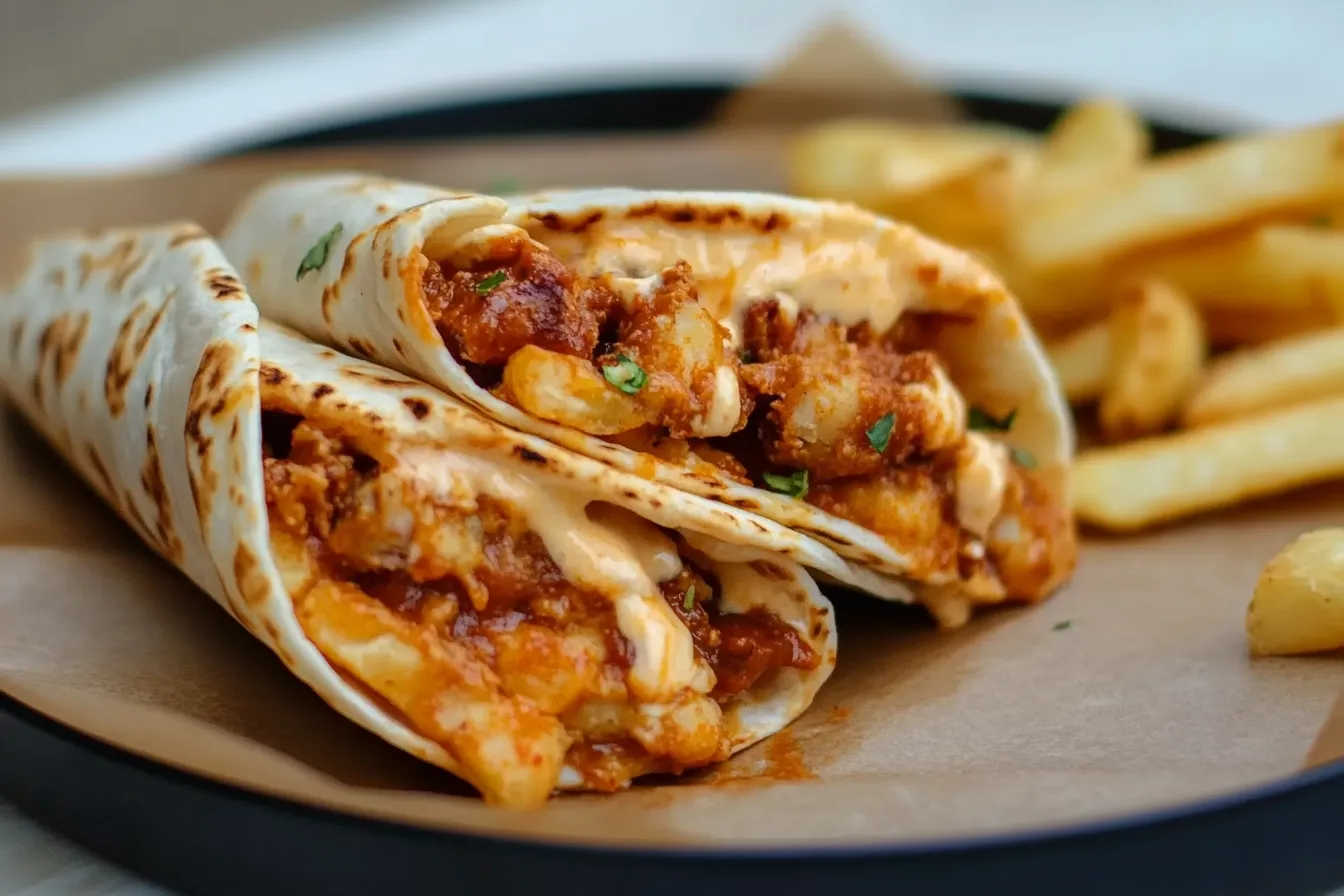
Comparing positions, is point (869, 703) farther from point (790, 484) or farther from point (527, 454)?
point (527, 454)

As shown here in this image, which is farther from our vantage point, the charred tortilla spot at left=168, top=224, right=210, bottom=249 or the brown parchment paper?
the charred tortilla spot at left=168, top=224, right=210, bottom=249

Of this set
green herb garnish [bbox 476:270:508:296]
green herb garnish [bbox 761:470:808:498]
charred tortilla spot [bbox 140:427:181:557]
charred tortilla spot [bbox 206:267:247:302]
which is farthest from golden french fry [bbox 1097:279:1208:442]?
charred tortilla spot [bbox 140:427:181:557]

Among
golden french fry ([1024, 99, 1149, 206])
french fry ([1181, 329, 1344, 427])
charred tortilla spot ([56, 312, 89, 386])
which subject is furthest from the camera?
golden french fry ([1024, 99, 1149, 206])

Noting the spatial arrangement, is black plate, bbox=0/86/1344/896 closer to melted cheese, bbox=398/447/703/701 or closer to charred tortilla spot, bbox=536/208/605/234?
melted cheese, bbox=398/447/703/701

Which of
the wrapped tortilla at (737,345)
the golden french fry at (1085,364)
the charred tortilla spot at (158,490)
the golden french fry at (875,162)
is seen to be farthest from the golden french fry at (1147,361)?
the charred tortilla spot at (158,490)

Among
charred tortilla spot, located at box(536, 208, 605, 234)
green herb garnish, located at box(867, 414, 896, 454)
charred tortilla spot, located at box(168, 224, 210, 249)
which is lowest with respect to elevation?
green herb garnish, located at box(867, 414, 896, 454)

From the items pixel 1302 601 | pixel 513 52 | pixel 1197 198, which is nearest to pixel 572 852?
pixel 1302 601

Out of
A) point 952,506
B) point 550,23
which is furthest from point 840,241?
point 550,23

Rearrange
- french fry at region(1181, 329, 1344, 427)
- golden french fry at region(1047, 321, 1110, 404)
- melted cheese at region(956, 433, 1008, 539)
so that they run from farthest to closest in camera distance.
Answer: golden french fry at region(1047, 321, 1110, 404) → french fry at region(1181, 329, 1344, 427) → melted cheese at region(956, 433, 1008, 539)
